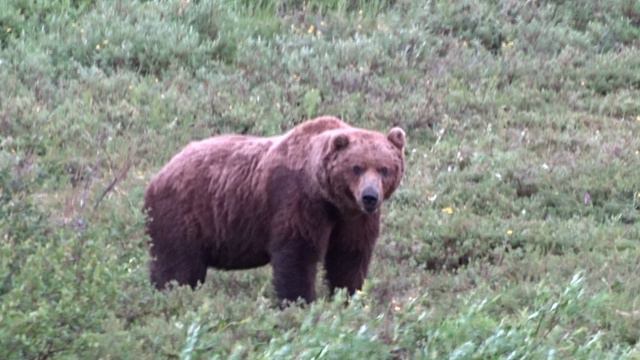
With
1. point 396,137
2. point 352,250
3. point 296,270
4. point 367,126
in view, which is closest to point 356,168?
point 396,137

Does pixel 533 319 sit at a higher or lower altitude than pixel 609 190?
higher

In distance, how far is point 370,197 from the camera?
8359mm

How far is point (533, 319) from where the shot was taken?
22.0 feet

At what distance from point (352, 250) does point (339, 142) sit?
650mm

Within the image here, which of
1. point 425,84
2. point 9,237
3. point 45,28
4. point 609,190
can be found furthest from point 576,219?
point 45,28

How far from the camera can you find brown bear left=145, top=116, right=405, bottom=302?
8633 mm

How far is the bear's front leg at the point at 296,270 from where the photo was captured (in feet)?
28.5

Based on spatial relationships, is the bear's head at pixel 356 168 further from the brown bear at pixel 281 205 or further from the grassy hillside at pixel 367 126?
the grassy hillside at pixel 367 126

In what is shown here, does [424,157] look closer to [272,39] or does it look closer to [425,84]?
[425,84]

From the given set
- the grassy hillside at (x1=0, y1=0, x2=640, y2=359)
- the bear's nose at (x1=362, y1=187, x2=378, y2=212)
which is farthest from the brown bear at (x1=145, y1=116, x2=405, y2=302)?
Answer: the grassy hillside at (x1=0, y1=0, x2=640, y2=359)

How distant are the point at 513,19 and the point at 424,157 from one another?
448 centimetres

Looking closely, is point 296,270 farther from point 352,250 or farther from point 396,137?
point 396,137

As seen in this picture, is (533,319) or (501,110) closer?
(533,319)

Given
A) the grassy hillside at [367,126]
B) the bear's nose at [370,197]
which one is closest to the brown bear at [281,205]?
the bear's nose at [370,197]
